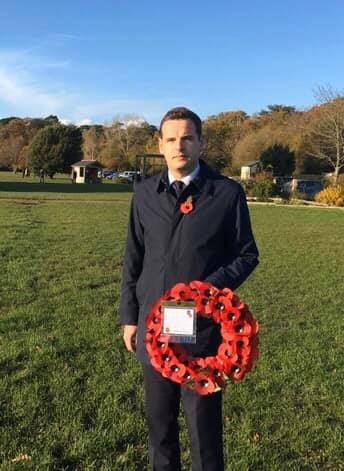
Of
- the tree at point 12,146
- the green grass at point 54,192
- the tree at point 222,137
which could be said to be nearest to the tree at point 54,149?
the tree at point 12,146

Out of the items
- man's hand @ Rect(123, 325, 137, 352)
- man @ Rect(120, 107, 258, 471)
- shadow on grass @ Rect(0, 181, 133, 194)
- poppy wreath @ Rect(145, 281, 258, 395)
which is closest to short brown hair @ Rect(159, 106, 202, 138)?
man @ Rect(120, 107, 258, 471)

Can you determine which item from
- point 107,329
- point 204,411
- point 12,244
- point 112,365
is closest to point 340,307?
point 107,329

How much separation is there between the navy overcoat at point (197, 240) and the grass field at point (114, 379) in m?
1.27

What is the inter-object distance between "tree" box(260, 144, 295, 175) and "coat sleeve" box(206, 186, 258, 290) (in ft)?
186

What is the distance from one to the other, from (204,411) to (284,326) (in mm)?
4262

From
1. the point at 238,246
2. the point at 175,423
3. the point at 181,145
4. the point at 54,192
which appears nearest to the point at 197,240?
the point at 238,246

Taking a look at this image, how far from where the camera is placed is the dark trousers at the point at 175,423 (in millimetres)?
2605

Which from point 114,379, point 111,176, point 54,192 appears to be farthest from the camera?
point 111,176

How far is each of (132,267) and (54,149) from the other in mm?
74881

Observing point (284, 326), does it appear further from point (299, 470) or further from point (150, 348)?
point (150, 348)

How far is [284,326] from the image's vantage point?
666cm

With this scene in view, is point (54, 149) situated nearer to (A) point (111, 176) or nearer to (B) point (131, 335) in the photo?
(A) point (111, 176)

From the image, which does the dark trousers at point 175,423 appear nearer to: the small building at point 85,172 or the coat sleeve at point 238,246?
the coat sleeve at point 238,246

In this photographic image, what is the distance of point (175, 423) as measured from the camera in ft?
9.09
